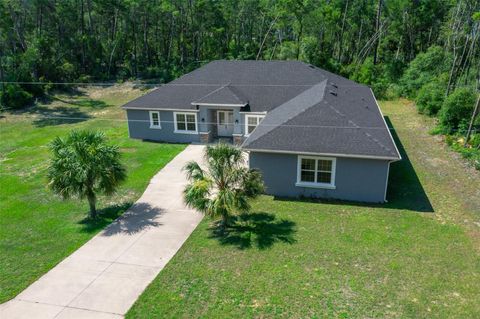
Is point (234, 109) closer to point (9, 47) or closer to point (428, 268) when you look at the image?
point (428, 268)

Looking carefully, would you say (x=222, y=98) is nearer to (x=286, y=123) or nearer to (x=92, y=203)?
(x=286, y=123)

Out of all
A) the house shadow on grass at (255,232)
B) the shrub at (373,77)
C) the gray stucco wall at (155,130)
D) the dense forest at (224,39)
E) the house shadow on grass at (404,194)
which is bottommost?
the house shadow on grass at (255,232)

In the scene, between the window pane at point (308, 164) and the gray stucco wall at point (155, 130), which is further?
the gray stucco wall at point (155, 130)

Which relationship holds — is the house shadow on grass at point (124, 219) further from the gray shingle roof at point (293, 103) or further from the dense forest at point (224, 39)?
the dense forest at point (224, 39)

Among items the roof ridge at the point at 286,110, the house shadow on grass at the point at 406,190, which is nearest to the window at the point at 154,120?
the roof ridge at the point at 286,110

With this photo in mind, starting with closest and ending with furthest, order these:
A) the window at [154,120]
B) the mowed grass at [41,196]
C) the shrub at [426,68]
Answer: the mowed grass at [41,196] < the window at [154,120] < the shrub at [426,68]

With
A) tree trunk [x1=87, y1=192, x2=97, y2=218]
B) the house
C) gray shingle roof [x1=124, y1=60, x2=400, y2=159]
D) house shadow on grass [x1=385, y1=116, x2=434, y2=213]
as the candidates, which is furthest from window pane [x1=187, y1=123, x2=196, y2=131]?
house shadow on grass [x1=385, y1=116, x2=434, y2=213]

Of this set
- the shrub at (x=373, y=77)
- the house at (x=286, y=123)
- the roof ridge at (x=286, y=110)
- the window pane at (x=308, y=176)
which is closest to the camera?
the house at (x=286, y=123)
